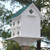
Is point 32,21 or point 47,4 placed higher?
point 47,4

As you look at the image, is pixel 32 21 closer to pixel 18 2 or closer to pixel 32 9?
pixel 32 9

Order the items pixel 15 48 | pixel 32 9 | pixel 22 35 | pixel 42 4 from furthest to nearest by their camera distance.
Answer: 1. pixel 42 4
2. pixel 15 48
3. pixel 32 9
4. pixel 22 35

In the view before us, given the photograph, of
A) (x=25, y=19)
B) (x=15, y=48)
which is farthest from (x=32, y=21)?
(x=15, y=48)

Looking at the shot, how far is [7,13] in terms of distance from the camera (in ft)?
39.8

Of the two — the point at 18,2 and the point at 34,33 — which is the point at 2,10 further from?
the point at 34,33

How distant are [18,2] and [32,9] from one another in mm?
5004

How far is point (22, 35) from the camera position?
22.6 feet

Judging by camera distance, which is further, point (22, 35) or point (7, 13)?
point (7, 13)

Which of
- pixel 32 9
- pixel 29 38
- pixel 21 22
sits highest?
pixel 32 9

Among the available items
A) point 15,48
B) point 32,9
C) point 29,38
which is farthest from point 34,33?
point 15,48

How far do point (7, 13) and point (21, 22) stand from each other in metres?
5.22

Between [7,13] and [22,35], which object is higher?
[7,13]

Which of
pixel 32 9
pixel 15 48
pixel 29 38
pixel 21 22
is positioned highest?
pixel 32 9

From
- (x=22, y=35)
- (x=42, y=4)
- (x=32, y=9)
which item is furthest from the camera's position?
(x=42, y=4)
